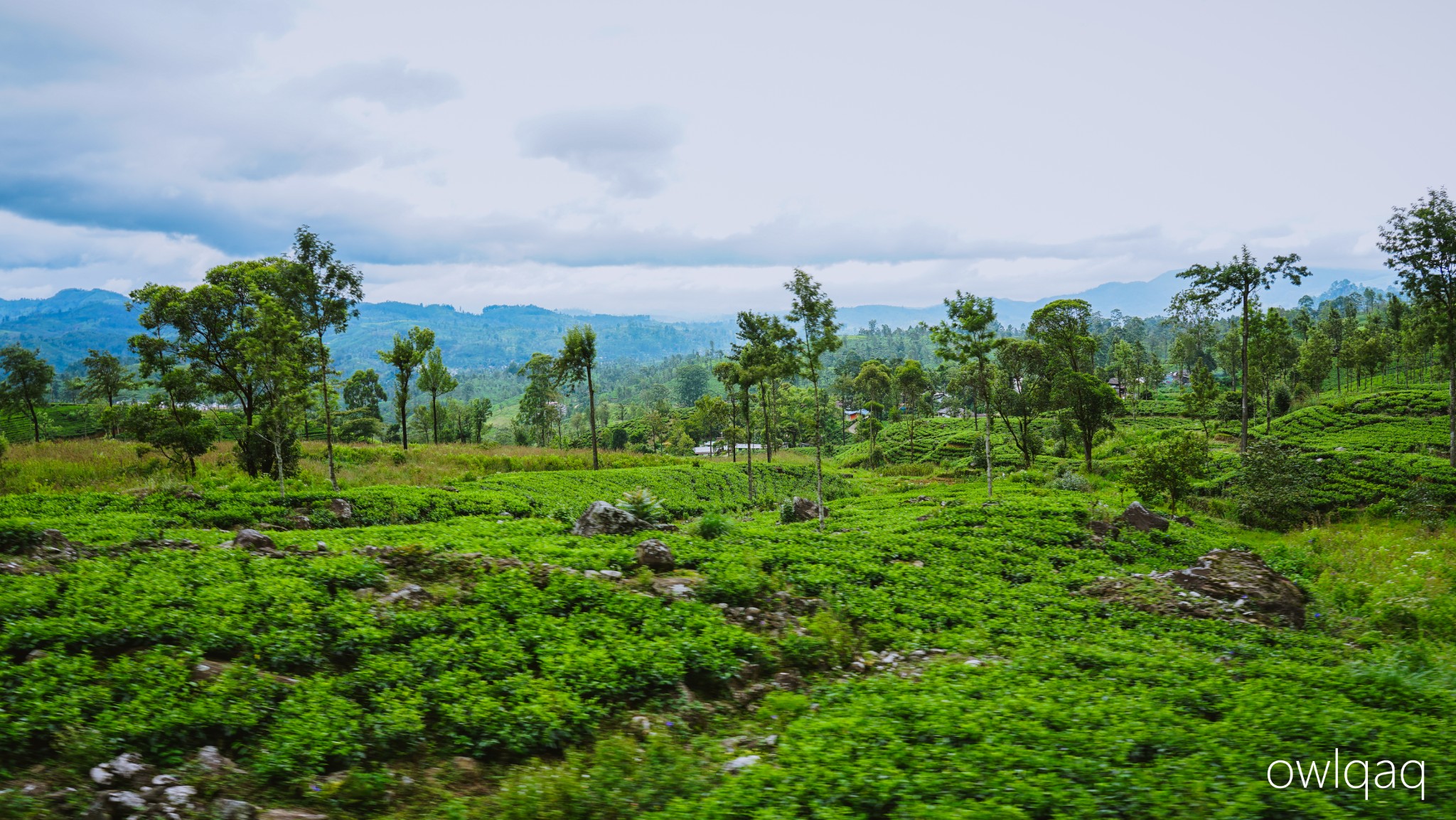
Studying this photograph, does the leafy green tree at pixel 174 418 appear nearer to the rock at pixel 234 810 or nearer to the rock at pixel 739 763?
the rock at pixel 234 810

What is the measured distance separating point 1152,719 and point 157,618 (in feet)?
41.5

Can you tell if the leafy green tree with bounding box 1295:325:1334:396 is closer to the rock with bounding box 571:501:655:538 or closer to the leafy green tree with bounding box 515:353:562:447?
the rock with bounding box 571:501:655:538

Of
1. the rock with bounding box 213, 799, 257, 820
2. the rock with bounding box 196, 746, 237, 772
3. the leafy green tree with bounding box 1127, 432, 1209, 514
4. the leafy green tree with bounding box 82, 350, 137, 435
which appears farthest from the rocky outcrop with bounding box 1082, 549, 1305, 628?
the leafy green tree with bounding box 82, 350, 137, 435

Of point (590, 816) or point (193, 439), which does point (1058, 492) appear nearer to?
point (590, 816)

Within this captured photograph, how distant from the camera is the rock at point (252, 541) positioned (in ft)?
40.2

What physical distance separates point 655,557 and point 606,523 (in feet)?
12.0

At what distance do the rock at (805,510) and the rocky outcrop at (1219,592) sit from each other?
1369cm

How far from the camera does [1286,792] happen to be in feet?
17.5

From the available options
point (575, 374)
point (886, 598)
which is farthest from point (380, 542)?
point (575, 374)

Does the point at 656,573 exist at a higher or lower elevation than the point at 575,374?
lower

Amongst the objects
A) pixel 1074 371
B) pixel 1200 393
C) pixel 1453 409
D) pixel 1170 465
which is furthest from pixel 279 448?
pixel 1200 393

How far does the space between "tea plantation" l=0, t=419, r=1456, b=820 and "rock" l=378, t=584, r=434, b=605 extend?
5 centimetres

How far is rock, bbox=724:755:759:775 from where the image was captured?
254 inches

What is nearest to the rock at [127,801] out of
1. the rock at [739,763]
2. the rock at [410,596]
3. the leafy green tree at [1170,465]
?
the rock at [410,596]
